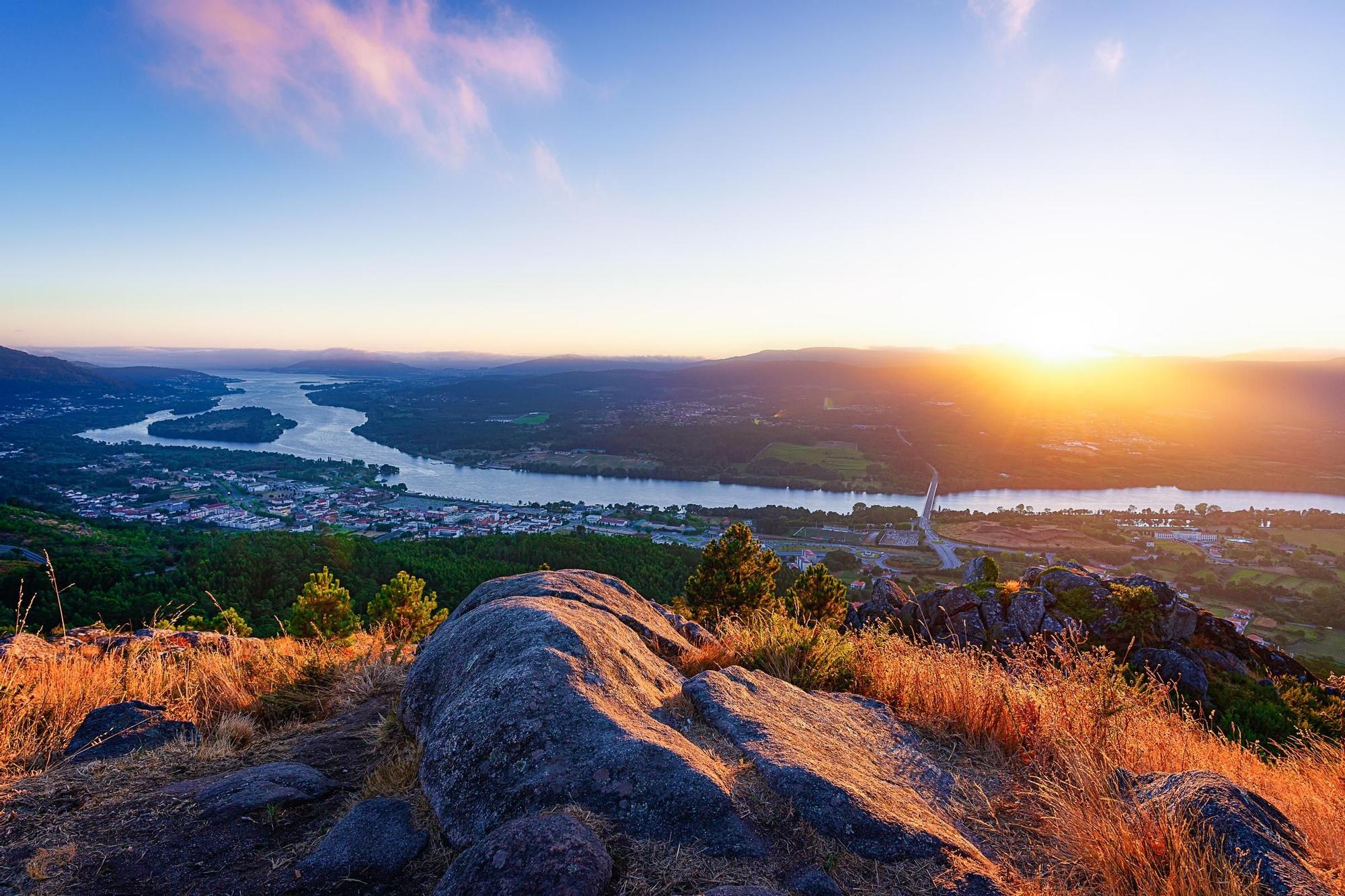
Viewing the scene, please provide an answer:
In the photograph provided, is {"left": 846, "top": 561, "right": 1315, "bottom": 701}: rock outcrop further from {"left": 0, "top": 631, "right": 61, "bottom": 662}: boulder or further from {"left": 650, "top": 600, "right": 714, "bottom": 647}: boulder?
{"left": 0, "top": 631, "right": 61, "bottom": 662}: boulder

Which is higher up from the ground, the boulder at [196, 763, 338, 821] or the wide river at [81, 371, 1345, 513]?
the boulder at [196, 763, 338, 821]

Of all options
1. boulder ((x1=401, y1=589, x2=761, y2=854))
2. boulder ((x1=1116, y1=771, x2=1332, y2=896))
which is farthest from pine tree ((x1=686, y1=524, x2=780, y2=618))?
boulder ((x1=1116, y1=771, x2=1332, y2=896))

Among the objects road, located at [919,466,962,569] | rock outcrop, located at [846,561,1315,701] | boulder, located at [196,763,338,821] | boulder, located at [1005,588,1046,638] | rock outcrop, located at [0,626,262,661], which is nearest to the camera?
boulder, located at [196,763,338,821]

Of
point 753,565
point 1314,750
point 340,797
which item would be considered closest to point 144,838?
point 340,797

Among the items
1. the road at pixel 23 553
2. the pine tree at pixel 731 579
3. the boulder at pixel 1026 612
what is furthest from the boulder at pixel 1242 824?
the road at pixel 23 553

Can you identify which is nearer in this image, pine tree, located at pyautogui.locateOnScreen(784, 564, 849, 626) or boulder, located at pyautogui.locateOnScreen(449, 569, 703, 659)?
boulder, located at pyautogui.locateOnScreen(449, 569, 703, 659)

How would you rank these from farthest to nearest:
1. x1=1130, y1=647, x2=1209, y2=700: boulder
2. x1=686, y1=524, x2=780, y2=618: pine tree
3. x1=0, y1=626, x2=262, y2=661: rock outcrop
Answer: x1=686, y1=524, x2=780, y2=618: pine tree, x1=1130, y1=647, x2=1209, y2=700: boulder, x1=0, y1=626, x2=262, y2=661: rock outcrop
